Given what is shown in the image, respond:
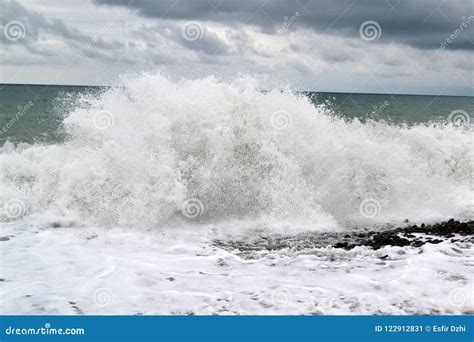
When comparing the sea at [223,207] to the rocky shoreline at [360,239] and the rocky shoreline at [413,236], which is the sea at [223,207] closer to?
the rocky shoreline at [360,239]

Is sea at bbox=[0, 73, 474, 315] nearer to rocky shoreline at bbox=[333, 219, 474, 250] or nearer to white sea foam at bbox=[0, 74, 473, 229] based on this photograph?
white sea foam at bbox=[0, 74, 473, 229]

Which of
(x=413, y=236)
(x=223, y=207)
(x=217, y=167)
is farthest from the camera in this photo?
(x=217, y=167)

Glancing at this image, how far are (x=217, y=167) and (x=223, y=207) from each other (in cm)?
91

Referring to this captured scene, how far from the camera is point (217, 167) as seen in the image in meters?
Answer: 10.0

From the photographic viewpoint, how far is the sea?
5.75m

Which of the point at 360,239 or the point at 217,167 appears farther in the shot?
the point at 217,167

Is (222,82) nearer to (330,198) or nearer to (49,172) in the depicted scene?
(330,198)

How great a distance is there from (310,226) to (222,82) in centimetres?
417

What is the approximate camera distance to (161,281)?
20.2 feet

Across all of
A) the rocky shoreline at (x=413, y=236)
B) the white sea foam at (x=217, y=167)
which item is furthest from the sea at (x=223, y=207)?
the rocky shoreline at (x=413, y=236)

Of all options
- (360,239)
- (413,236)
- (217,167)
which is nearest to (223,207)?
(217,167)

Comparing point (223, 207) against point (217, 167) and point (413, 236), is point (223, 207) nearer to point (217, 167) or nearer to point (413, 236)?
point (217, 167)
